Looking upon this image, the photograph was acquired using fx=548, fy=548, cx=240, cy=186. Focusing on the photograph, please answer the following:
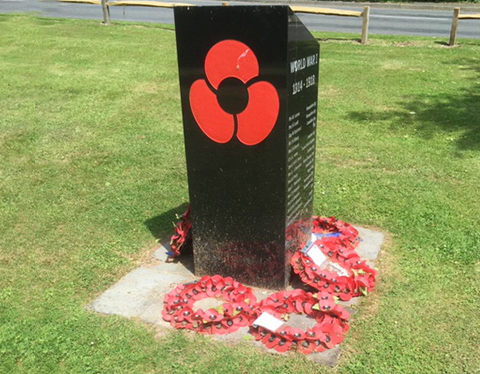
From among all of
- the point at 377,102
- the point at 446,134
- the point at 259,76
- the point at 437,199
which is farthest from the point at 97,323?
the point at 377,102

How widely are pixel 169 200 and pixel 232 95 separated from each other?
7.87 feet

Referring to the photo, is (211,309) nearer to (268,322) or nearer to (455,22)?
(268,322)

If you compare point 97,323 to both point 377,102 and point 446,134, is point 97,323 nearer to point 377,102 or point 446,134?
point 446,134

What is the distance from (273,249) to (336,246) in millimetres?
744

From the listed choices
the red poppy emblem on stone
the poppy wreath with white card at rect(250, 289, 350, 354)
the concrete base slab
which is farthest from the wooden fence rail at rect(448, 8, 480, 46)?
the poppy wreath with white card at rect(250, 289, 350, 354)

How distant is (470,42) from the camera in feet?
45.7

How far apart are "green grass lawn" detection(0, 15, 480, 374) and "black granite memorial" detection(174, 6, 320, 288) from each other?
2.49 ft

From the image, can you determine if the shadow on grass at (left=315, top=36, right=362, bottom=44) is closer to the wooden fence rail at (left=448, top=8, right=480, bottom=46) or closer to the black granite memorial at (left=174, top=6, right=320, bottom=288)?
the wooden fence rail at (left=448, top=8, right=480, bottom=46)

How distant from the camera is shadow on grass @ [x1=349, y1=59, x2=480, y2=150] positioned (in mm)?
7707

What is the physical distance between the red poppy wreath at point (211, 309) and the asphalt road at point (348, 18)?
14.0 meters

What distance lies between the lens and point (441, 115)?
27.6 feet

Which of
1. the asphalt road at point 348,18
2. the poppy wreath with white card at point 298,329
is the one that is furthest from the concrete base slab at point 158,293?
the asphalt road at point 348,18

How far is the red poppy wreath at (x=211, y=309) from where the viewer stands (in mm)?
3689

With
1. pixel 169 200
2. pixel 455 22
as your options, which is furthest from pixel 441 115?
pixel 455 22
